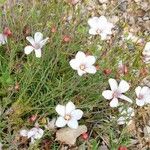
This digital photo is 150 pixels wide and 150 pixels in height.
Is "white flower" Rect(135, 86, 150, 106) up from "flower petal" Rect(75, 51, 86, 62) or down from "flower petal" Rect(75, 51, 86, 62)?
down

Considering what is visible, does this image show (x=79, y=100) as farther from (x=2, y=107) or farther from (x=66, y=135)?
(x=2, y=107)

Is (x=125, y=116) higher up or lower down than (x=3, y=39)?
lower down

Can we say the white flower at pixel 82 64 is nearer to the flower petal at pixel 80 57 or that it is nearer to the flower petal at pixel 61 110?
the flower petal at pixel 80 57

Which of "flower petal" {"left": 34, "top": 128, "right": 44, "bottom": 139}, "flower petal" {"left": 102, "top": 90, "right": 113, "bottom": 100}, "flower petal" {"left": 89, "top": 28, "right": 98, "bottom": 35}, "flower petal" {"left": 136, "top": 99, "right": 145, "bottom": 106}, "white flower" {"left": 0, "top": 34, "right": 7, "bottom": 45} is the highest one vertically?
"white flower" {"left": 0, "top": 34, "right": 7, "bottom": 45}

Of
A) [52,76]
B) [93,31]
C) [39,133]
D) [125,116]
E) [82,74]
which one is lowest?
[39,133]

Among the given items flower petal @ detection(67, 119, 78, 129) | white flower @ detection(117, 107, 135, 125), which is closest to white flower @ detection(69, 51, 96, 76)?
flower petal @ detection(67, 119, 78, 129)

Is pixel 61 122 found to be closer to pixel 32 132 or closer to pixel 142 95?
pixel 32 132

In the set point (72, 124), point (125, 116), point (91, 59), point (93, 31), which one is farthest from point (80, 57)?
point (125, 116)

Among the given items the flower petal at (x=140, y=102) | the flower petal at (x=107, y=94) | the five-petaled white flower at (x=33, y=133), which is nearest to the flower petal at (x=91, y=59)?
the flower petal at (x=107, y=94)

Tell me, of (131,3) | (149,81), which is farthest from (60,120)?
(131,3)

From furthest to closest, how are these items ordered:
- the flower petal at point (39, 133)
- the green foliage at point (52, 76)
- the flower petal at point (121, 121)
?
the flower petal at point (121, 121)
the green foliage at point (52, 76)
the flower petal at point (39, 133)

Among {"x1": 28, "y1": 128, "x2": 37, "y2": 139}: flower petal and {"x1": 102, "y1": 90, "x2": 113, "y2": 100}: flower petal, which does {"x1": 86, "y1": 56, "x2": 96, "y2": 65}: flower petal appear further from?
{"x1": 28, "y1": 128, "x2": 37, "y2": 139}: flower petal
